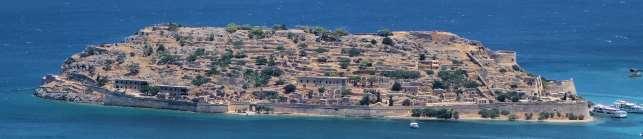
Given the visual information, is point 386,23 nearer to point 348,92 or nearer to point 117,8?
point 117,8

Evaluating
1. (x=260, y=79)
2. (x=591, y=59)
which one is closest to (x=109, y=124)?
(x=260, y=79)

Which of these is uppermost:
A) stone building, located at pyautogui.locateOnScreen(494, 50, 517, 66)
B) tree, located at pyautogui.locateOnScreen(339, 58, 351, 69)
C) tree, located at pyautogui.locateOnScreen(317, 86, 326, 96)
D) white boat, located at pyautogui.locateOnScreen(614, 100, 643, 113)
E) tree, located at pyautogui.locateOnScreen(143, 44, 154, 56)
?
tree, located at pyautogui.locateOnScreen(143, 44, 154, 56)

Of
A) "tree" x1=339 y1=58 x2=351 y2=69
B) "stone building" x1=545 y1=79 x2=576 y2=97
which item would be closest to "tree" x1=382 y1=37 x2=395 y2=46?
"tree" x1=339 y1=58 x2=351 y2=69

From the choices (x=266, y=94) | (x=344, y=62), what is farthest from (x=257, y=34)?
(x=266, y=94)

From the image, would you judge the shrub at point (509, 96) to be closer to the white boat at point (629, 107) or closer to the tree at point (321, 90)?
the white boat at point (629, 107)

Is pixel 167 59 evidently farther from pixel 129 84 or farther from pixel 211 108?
pixel 211 108

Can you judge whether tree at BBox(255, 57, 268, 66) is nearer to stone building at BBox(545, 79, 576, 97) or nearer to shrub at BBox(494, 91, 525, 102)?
shrub at BBox(494, 91, 525, 102)

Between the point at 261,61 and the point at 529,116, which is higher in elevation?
the point at 261,61

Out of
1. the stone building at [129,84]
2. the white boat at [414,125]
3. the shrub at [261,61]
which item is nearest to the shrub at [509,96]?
the white boat at [414,125]
